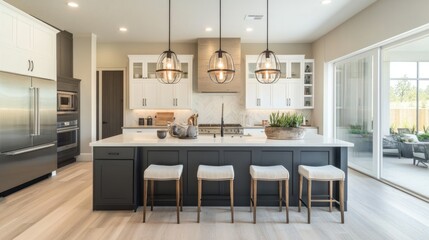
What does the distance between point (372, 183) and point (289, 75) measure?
317cm

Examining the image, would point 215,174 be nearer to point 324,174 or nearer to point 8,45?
point 324,174

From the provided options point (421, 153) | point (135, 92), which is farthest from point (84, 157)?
point (421, 153)

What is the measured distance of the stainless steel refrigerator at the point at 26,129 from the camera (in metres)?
3.76

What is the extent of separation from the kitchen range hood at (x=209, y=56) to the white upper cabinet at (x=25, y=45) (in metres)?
3.03

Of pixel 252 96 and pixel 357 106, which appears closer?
pixel 357 106

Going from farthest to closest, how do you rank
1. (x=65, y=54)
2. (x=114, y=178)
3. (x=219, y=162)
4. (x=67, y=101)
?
1. (x=65, y=54)
2. (x=67, y=101)
3. (x=219, y=162)
4. (x=114, y=178)

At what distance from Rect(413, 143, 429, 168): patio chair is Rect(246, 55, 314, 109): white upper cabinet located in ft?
9.38

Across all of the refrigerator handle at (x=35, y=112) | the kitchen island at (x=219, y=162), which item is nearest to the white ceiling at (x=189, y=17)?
the refrigerator handle at (x=35, y=112)

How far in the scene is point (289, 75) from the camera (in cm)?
669

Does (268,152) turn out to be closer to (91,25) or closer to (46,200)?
(46,200)

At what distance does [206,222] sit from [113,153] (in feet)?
4.64

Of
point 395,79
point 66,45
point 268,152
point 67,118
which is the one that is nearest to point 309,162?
point 268,152

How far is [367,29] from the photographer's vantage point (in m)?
4.67

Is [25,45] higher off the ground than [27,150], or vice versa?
[25,45]
